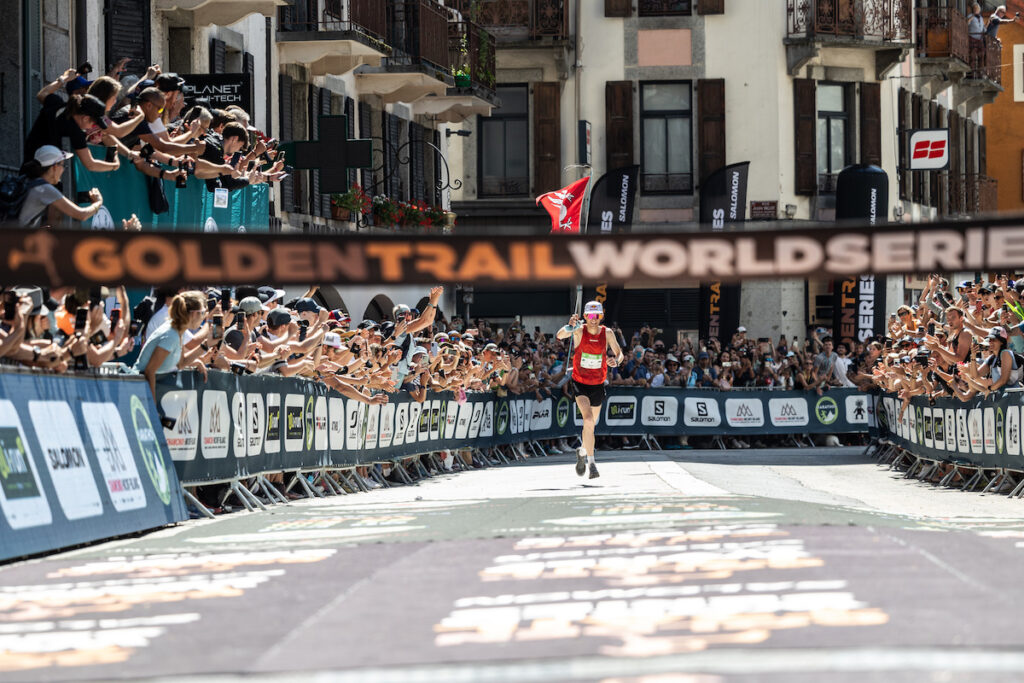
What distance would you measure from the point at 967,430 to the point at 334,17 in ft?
49.5

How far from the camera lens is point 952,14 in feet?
179

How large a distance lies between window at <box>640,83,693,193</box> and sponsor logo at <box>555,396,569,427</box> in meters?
15.5

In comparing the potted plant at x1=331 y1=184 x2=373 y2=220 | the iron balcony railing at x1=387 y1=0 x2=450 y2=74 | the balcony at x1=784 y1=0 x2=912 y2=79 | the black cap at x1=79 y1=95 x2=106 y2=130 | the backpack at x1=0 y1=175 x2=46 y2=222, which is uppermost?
the balcony at x1=784 y1=0 x2=912 y2=79

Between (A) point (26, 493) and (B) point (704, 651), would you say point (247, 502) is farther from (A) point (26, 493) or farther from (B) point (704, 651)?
(B) point (704, 651)

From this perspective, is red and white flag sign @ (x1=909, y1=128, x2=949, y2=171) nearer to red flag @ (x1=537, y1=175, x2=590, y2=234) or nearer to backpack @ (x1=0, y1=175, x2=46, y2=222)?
red flag @ (x1=537, y1=175, x2=590, y2=234)

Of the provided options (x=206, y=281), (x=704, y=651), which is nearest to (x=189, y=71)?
(x=206, y=281)

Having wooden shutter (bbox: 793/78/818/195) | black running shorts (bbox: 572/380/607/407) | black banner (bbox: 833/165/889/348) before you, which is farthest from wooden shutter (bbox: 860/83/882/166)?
black running shorts (bbox: 572/380/607/407)

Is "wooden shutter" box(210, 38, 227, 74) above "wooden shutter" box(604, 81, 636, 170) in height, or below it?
below

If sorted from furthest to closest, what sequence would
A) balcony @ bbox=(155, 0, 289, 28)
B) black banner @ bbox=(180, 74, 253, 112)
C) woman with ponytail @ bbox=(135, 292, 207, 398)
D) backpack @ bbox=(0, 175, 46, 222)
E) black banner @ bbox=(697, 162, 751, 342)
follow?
black banner @ bbox=(697, 162, 751, 342), balcony @ bbox=(155, 0, 289, 28), black banner @ bbox=(180, 74, 253, 112), woman with ponytail @ bbox=(135, 292, 207, 398), backpack @ bbox=(0, 175, 46, 222)

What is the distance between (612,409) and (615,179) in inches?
431

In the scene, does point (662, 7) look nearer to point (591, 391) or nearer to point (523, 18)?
point (523, 18)

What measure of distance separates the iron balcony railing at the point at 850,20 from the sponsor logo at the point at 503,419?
21.8 m

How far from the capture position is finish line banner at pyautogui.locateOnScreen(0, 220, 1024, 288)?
8273mm

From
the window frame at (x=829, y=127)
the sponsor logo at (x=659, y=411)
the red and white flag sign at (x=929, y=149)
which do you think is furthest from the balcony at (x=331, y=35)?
the red and white flag sign at (x=929, y=149)
